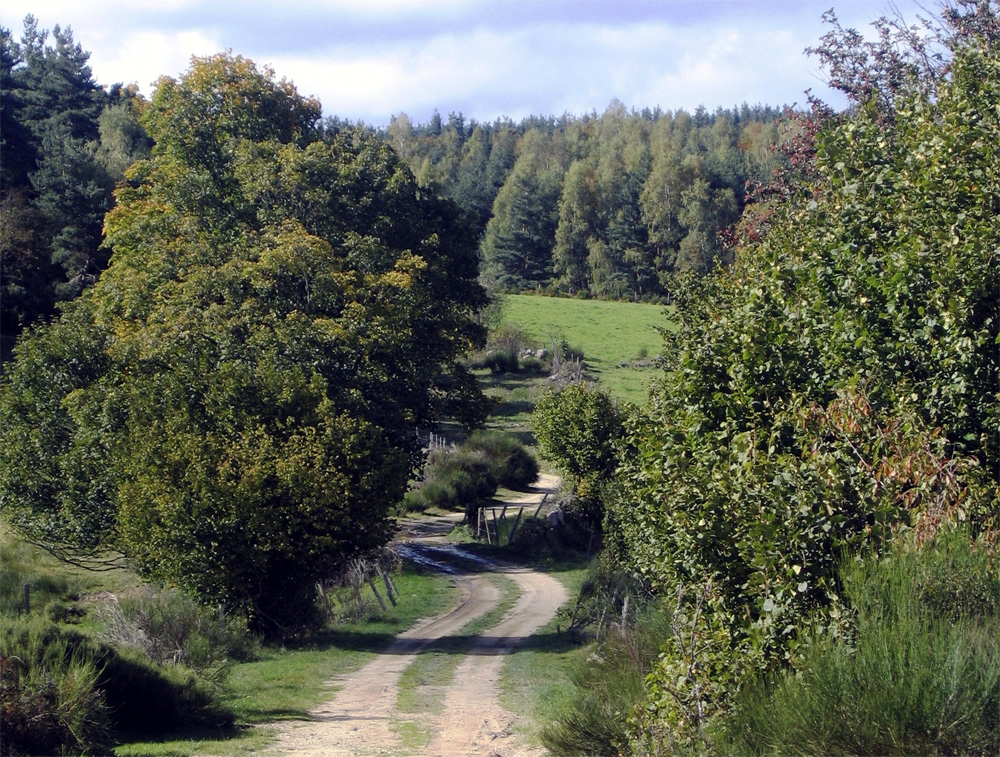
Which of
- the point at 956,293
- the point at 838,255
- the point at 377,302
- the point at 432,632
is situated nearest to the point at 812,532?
the point at 956,293

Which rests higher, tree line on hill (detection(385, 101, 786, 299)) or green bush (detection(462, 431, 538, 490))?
tree line on hill (detection(385, 101, 786, 299))

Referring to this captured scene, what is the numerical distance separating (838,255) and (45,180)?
43.5m

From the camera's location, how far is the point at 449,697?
14.3 m

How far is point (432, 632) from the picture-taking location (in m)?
21.2

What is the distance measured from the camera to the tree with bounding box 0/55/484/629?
17.6 m

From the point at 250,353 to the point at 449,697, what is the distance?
1057 centimetres

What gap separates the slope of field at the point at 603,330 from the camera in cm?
5734

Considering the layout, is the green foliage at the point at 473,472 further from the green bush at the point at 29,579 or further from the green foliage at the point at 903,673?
the green foliage at the point at 903,673

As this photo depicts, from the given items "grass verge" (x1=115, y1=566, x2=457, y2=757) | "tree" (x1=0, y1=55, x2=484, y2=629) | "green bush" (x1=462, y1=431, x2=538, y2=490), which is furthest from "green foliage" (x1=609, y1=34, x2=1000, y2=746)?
"green bush" (x1=462, y1=431, x2=538, y2=490)

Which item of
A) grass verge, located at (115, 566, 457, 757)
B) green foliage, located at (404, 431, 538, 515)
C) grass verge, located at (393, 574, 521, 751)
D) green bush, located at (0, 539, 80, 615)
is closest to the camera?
grass verge, located at (115, 566, 457, 757)

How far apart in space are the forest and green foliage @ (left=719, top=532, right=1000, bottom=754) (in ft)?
0.06

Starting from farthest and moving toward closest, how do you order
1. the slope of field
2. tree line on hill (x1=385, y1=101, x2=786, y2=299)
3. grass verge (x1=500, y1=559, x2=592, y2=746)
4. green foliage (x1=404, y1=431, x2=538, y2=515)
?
tree line on hill (x1=385, y1=101, x2=786, y2=299) → the slope of field → green foliage (x1=404, y1=431, x2=538, y2=515) → grass verge (x1=500, y1=559, x2=592, y2=746)

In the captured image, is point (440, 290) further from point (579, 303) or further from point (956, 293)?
point (579, 303)

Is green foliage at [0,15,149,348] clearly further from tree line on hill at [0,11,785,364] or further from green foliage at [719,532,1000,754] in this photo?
green foliage at [719,532,1000,754]
